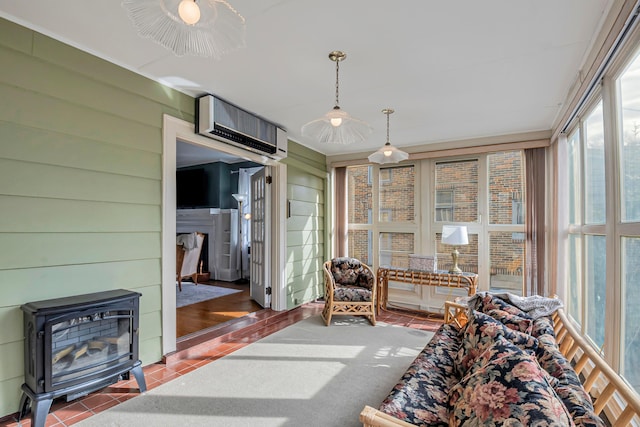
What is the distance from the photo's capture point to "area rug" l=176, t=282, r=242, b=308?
4.96 m

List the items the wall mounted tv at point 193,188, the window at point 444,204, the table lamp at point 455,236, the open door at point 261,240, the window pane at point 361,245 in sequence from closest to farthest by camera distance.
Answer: the table lamp at point 455,236, the open door at point 261,240, the window at point 444,204, the window pane at point 361,245, the wall mounted tv at point 193,188

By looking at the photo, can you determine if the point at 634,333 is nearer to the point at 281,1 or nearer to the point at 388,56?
the point at 388,56

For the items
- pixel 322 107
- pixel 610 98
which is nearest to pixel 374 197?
pixel 322 107

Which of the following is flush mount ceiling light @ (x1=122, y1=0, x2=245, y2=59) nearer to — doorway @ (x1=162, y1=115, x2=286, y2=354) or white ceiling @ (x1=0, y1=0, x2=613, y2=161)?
white ceiling @ (x1=0, y1=0, x2=613, y2=161)

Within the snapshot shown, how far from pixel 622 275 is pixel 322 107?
2.86 m

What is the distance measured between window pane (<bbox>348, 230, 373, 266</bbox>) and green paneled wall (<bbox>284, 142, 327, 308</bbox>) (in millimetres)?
514

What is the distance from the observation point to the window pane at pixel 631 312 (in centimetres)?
189

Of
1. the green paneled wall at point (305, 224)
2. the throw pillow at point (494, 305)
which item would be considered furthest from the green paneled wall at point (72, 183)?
the throw pillow at point (494, 305)

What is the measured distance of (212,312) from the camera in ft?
14.1

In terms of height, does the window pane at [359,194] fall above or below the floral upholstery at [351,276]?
above

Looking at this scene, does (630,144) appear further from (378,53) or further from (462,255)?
(462,255)

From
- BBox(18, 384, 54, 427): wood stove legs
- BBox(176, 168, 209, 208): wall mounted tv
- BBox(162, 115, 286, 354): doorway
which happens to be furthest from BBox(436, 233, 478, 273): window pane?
BBox(176, 168, 209, 208): wall mounted tv

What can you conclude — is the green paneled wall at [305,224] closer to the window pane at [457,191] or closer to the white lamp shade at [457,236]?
the window pane at [457,191]

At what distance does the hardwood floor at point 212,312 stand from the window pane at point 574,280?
3.71 meters
